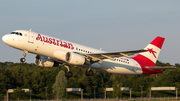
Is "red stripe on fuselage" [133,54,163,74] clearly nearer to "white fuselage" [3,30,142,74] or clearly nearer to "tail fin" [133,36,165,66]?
"tail fin" [133,36,165,66]

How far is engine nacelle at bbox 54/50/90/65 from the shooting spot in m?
39.2

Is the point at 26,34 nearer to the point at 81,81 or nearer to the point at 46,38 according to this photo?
the point at 46,38

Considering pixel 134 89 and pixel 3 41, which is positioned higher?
pixel 3 41

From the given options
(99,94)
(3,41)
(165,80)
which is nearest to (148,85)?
(165,80)

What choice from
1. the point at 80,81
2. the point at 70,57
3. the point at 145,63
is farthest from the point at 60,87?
the point at 70,57

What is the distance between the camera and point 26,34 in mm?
38188

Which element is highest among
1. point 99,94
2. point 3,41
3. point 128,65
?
point 3,41

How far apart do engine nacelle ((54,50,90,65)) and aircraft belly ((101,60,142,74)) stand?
4.71 metres

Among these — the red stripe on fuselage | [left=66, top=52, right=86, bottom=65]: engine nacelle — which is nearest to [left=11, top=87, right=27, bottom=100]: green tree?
the red stripe on fuselage

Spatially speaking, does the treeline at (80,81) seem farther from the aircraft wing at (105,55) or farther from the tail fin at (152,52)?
the aircraft wing at (105,55)

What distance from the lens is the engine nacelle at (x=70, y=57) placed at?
3916cm

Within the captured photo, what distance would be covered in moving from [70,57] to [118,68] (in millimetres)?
9259

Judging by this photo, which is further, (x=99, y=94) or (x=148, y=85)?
(x=148, y=85)

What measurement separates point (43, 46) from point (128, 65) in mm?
15060
